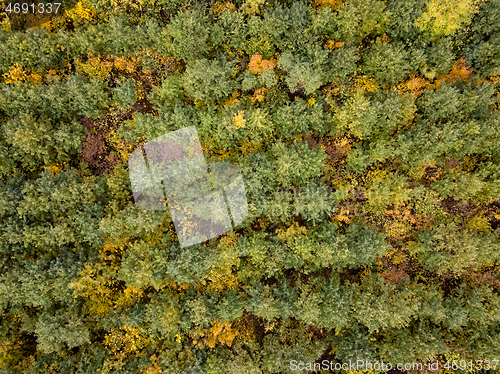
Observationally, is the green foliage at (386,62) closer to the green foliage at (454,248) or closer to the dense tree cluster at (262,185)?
the dense tree cluster at (262,185)

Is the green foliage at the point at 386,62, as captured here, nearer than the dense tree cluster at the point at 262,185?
No

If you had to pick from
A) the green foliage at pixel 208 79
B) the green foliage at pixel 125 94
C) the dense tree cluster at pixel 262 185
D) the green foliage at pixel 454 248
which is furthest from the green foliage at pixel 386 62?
the green foliage at pixel 125 94

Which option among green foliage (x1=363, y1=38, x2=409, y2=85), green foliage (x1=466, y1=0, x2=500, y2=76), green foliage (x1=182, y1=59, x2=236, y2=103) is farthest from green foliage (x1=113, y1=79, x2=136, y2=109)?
green foliage (x1=466, y1=0, x2=500, y2=76)

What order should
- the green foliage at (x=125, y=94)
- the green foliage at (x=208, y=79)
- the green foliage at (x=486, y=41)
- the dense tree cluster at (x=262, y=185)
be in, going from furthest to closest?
the green foliage at (x=125, y=94)
the green foliage at (x=486, y=41)
the green foliage at (x=208, y=79)
the dense tree cluster at (x=262, y=185)

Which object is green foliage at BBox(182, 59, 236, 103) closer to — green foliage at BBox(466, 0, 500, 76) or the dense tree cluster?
the dense tree cluster

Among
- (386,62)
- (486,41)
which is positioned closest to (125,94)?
(386,62)

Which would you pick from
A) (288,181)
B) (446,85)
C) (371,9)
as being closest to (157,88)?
(288,181)

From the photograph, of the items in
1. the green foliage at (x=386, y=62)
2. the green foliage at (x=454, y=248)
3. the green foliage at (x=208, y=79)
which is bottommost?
the green foliage at (x=454, y=248)

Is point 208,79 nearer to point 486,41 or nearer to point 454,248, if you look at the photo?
point 486,41

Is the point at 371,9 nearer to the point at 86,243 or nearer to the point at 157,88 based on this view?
the point at 157,88
